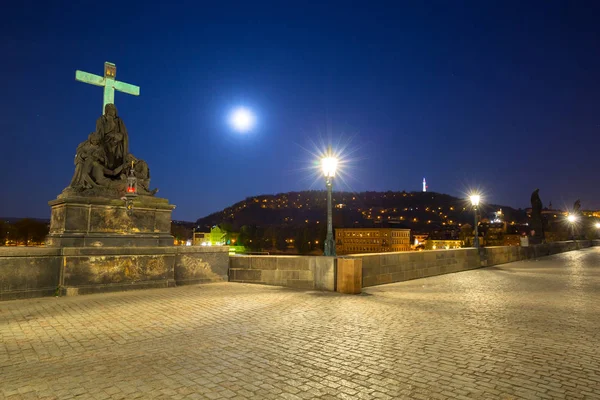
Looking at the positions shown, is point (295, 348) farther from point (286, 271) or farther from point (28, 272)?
point (28, 272)

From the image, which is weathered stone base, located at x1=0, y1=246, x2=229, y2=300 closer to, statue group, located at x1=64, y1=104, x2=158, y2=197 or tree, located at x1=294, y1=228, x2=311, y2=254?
statue group, located at x1=64, y1=104, x2=158, y2=197

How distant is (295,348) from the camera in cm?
475

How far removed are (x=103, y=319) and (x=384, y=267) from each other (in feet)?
28.5

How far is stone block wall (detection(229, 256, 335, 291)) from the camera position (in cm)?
1006

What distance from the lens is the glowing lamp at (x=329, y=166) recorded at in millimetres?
10836

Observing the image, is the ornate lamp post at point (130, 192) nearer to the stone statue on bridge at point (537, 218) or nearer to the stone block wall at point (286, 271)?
the stone block wall at point (286, 271)

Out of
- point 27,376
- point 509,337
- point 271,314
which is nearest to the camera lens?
point 27,376


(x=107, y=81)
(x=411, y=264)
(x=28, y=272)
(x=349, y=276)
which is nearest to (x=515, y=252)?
(x=411, y=264)

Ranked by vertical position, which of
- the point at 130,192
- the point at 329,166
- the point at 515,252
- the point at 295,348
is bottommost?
the point at 295,348

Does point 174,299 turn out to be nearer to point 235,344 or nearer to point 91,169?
point 235,344

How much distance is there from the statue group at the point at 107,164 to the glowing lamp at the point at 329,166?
17.3 feet

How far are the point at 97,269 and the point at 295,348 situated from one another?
6.54 meters

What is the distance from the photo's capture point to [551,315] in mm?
7039

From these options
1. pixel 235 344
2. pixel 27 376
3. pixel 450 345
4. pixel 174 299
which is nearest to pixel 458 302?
pixel 450 345
